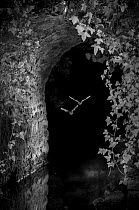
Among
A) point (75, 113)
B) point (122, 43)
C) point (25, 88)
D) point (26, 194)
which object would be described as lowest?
point (26, 194)

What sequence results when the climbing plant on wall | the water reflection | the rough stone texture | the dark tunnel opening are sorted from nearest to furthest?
1. the climbing plant on wall
2. the water reflection
3. the rough stone texture
4. the dark tunnel opening

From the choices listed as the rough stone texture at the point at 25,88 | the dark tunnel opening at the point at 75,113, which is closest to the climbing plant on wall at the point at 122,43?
the rough stone texture at the point at 25,88

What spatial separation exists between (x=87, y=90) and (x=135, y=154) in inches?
358

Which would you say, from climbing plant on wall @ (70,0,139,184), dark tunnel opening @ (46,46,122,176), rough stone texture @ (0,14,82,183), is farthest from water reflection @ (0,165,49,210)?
climbing plant on wall @ (70,0,139,184)

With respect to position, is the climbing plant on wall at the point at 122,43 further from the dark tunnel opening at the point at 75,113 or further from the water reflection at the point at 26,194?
the dark tunnel opening at the point at 75,113

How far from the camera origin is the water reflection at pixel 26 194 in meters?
4.66

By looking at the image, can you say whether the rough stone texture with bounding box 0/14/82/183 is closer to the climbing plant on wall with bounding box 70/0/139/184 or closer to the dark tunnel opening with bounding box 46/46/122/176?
the climbing plant on wall with bounding box 70/0/139/184

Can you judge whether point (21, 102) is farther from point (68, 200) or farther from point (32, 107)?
point (68, 200)

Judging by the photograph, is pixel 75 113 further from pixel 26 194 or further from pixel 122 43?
pixel 122 43

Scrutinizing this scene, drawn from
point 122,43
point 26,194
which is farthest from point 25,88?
point 122,43

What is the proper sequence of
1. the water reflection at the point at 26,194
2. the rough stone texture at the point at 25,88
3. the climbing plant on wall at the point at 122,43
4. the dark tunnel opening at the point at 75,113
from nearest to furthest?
1. the climbing plant on wall at the point at 122,43
2. the water reflection at the point at 26,194
3. the rough stone texture at the point at 25,88
4. the dark tunnel opening at the point at 75,113

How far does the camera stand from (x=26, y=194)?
5.06 m

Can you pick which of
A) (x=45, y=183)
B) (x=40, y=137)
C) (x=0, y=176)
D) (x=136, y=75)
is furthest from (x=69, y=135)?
(x=136, y=75)

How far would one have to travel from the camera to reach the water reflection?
183 inches
